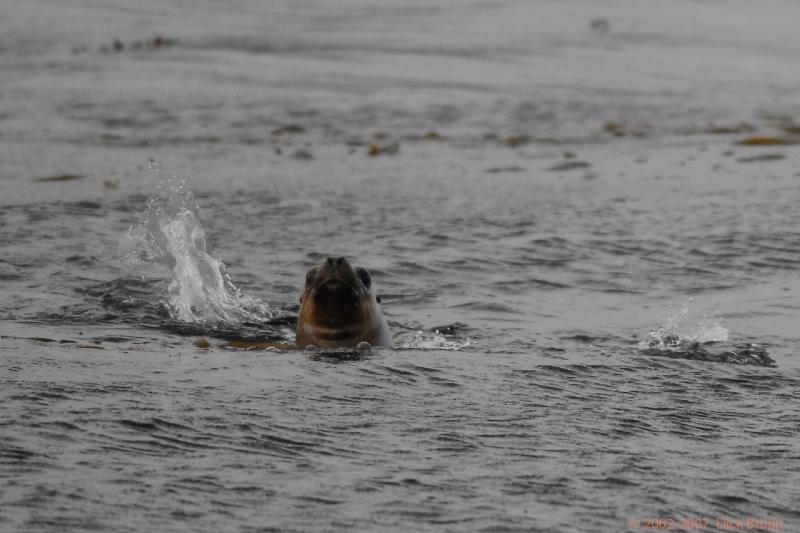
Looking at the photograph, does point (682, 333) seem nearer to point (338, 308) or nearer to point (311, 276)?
point (338, 308)

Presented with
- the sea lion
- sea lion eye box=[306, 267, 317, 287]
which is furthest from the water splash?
sea lion eye box=[306, 267, 317, 287]

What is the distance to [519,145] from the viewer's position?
19406 mm

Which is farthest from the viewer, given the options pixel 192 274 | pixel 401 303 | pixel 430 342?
pixel 401 303

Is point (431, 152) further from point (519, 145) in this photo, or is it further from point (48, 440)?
point (48, 440)

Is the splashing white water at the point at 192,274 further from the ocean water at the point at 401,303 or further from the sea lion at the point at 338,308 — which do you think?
the sea lion at the point at 338,308

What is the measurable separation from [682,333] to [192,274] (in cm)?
333

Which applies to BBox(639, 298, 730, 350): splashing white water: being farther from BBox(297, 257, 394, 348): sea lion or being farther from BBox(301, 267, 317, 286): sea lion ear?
BBox(301, 267, 317, 286): sea lion ear

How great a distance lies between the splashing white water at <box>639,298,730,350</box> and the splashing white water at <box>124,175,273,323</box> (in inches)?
96.4

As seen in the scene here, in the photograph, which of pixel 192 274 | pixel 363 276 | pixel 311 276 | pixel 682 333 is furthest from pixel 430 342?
pixel 192 274

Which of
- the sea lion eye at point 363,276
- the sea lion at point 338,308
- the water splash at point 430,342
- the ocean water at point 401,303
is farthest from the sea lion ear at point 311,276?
the water splash at point 430,342

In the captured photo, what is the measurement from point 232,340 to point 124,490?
3482mm

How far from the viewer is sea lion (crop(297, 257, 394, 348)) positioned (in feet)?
23.7

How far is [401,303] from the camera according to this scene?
9508 millimetres

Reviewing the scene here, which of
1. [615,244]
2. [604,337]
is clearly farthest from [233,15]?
[604,337]
